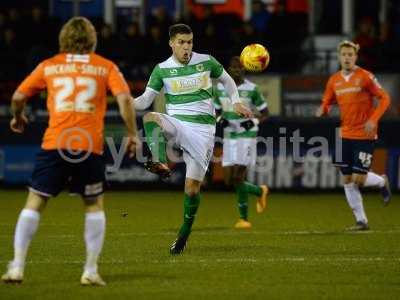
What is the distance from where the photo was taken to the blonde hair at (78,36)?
8.91m

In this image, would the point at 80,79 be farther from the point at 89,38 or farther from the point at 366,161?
the point at 366,161

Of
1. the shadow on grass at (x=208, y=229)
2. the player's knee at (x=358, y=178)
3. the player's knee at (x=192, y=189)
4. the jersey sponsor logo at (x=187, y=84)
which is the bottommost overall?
the shadow on grass at (x=208, y=229)

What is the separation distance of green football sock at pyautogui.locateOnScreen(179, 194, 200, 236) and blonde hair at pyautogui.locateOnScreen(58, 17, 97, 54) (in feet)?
10.4

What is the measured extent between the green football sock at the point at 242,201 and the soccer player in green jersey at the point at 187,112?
3041mm

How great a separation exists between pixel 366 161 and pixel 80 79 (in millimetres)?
6026

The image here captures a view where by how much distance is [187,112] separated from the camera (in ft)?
39.2

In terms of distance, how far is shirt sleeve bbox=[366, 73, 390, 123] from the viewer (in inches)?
544

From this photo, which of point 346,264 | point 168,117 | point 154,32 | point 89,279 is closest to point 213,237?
point 168,117

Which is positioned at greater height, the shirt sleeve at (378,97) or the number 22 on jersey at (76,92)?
the number 22 on jersey at (76,92)

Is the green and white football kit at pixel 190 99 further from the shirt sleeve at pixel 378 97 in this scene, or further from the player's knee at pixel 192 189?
the shirt sleeve at pixel 378 97

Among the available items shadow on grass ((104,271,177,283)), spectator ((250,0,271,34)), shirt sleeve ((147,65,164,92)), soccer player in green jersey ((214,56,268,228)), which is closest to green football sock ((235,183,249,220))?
soccer player in green jersey ((214,56,268,228))

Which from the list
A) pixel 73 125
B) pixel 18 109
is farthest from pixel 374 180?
pixel 18 109

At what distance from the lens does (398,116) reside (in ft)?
67.0

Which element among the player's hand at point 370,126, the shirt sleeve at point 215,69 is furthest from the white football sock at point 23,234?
the player's hand at point 370,126
